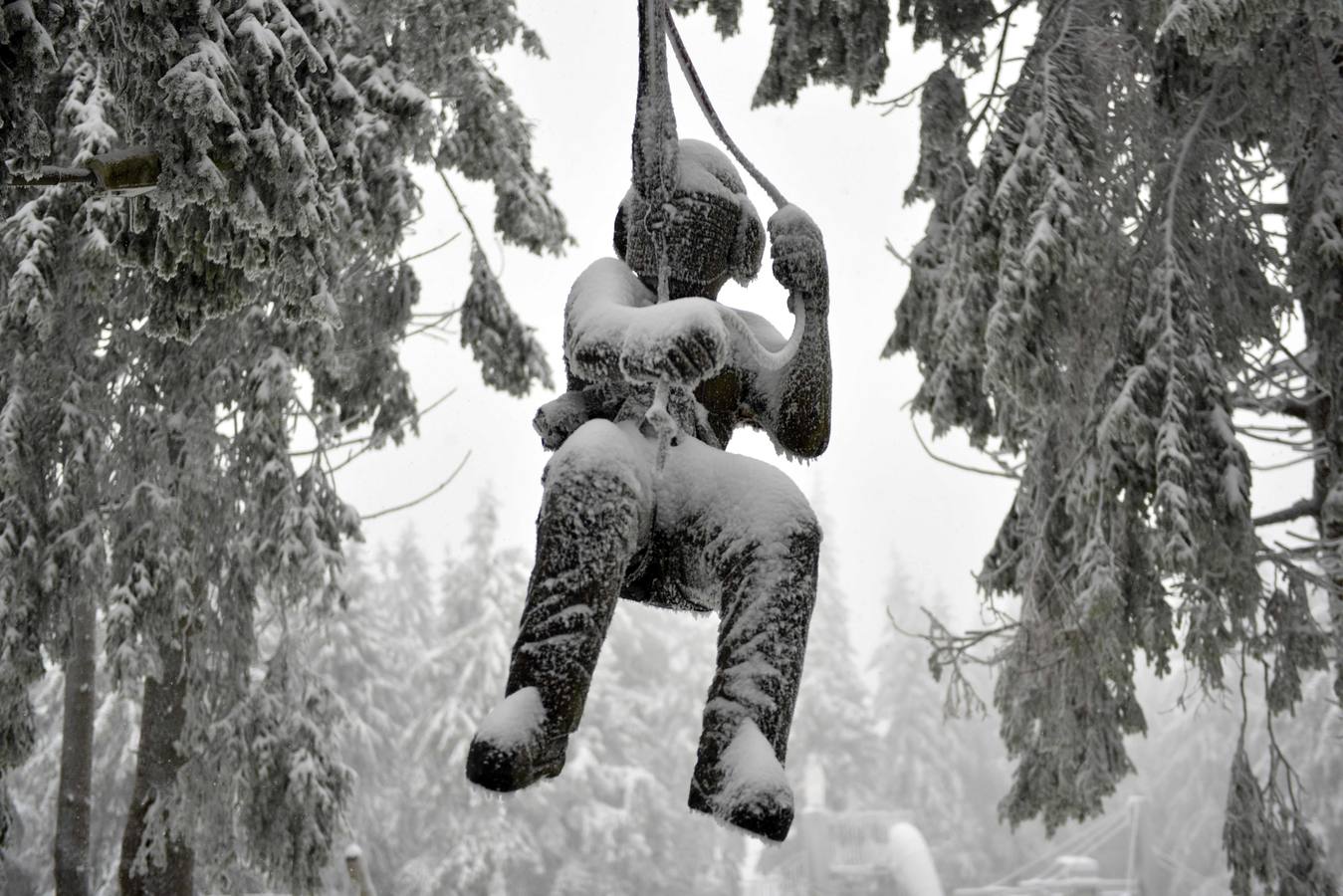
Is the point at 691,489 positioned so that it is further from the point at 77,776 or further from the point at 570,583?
the point at 77,776

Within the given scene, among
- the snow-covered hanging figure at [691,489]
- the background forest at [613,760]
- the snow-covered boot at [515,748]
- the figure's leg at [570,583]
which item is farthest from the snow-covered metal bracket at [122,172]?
the background forest at [613,760]

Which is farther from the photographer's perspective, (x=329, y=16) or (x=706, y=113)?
(x=329, y=16)

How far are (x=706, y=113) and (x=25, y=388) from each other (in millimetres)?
6283

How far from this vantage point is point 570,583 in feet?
6.16

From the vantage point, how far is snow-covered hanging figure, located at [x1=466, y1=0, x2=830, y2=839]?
177 centimetres

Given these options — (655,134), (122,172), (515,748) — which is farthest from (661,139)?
(122,172)

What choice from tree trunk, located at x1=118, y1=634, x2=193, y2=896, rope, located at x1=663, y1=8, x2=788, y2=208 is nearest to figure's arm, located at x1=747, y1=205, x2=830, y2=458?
rope, located at x1=663, y1=8, x2=788, y2=208

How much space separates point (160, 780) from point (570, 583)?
7.53 metres

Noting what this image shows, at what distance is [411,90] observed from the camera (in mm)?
6434

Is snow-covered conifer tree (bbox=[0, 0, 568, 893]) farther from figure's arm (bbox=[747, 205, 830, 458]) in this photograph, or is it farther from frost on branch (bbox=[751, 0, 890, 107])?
figure's arm (bbox=[747, 205, 830, 458])

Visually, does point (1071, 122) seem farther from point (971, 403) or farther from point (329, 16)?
point (329, 16)

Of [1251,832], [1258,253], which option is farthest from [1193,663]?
[1258,253]

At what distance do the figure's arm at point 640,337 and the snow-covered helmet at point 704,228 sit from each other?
5.5 inches

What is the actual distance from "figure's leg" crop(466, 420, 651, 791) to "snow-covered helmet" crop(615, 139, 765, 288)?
1.31 feet
